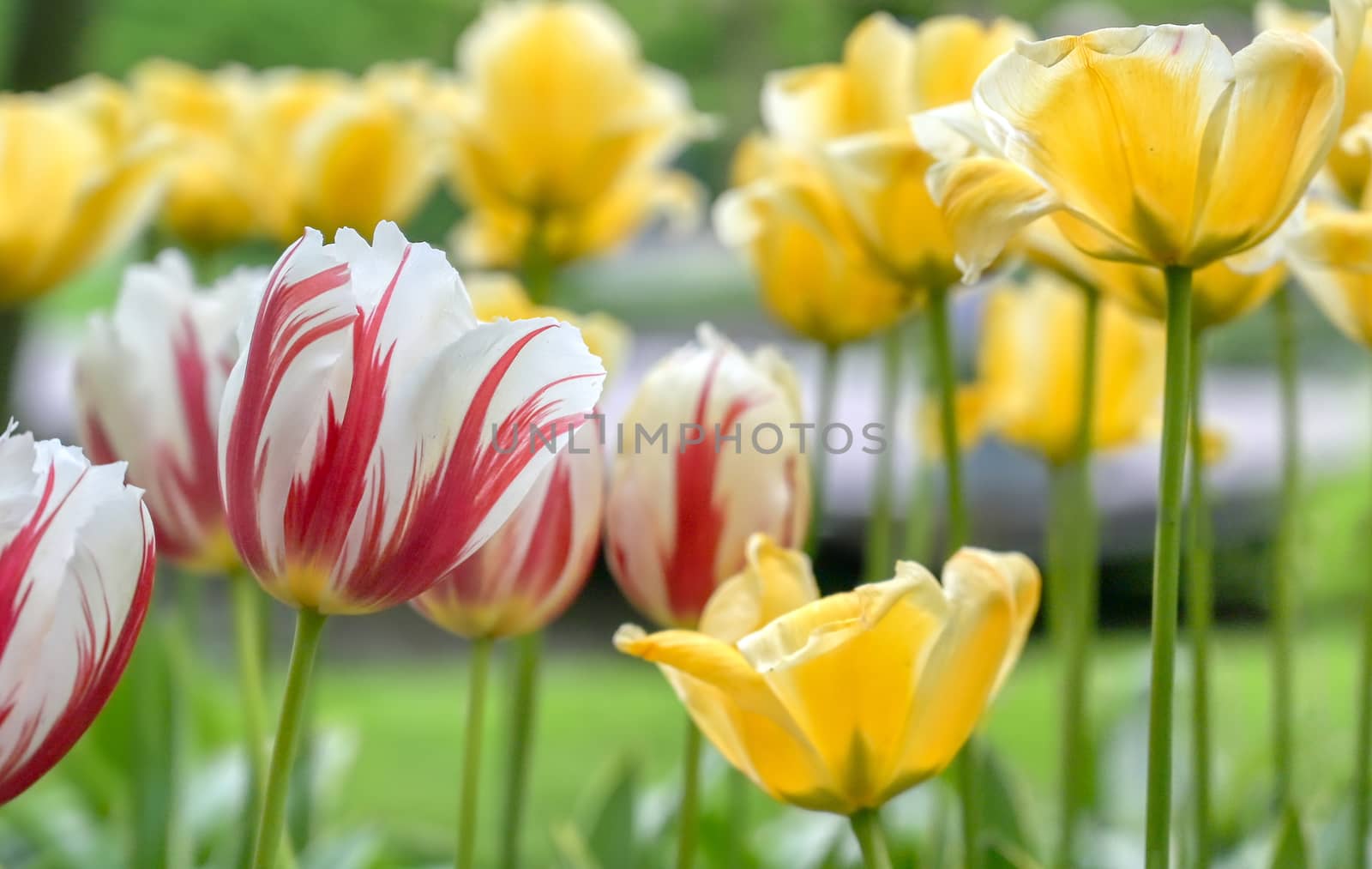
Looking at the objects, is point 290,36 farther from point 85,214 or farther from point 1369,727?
point 1369,727

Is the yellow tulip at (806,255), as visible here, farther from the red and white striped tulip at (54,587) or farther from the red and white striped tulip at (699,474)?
the red and white striped tulip at (54,587)

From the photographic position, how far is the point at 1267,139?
0.31m

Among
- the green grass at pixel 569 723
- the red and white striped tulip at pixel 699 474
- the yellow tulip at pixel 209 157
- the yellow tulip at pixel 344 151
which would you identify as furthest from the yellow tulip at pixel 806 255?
the green grass at pixel 569 723

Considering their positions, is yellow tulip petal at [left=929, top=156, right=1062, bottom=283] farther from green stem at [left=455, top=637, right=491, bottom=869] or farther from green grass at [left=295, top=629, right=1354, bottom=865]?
green grass at [left=295, top=629, right=1354, bottom=865]

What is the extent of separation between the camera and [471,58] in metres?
0.77

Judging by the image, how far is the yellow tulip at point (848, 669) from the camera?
0.31m

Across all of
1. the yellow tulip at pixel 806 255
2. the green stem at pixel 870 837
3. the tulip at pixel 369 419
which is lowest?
the green stem at pixel 870 837

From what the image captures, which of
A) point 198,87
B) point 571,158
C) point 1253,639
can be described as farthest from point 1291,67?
point 1253,639

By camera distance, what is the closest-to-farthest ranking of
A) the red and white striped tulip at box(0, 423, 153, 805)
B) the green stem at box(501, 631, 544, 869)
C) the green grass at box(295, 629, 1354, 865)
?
the red and white striped tulip at box(0, 423, 153, 805) → the green stem at box(501, 631, 544, 869) → the green grass at box(295, 629, 1354, 865)

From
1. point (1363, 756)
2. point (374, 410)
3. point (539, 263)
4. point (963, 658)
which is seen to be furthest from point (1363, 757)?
point (539, 263)

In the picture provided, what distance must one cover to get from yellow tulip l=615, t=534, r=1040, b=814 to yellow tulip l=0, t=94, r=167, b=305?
39 cm

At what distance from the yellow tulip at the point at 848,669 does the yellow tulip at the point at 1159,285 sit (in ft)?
0.41

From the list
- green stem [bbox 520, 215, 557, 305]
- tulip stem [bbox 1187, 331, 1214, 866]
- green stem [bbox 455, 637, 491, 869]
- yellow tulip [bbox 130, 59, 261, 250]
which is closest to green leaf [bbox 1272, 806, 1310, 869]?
tulip stem [bbox 1187, 331, 1214, 866]

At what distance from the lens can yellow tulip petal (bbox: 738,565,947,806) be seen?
311 millimetres
